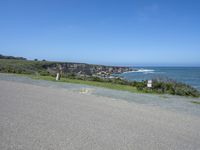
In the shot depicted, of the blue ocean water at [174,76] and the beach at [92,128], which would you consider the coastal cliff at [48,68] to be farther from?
the beach at [92,128]

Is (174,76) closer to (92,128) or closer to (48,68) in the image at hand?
(48,68)

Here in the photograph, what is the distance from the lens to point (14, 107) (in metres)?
8.37

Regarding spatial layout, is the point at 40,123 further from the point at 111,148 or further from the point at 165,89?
the point at 165,89

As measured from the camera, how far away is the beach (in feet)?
17.0

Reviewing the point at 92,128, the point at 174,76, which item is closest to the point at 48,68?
the point at 174,76

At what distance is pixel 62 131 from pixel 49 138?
59cm

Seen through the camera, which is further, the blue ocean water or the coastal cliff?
the blue ocean water

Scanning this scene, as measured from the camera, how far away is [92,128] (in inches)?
249

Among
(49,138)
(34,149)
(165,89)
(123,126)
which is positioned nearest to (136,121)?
(123,126)

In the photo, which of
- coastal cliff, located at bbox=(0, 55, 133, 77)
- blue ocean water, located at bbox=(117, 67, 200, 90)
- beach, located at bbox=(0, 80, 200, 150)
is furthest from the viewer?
blue ocean water, located at bbox=(117, 67, 200, 90)

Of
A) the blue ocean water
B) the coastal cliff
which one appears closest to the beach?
the blue ocean water

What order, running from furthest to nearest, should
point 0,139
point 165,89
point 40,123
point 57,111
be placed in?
point 165,89, point 57,111, point 40,123, point 0,139

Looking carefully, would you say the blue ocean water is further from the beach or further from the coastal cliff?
the beach

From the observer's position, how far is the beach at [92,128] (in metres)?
5.19
